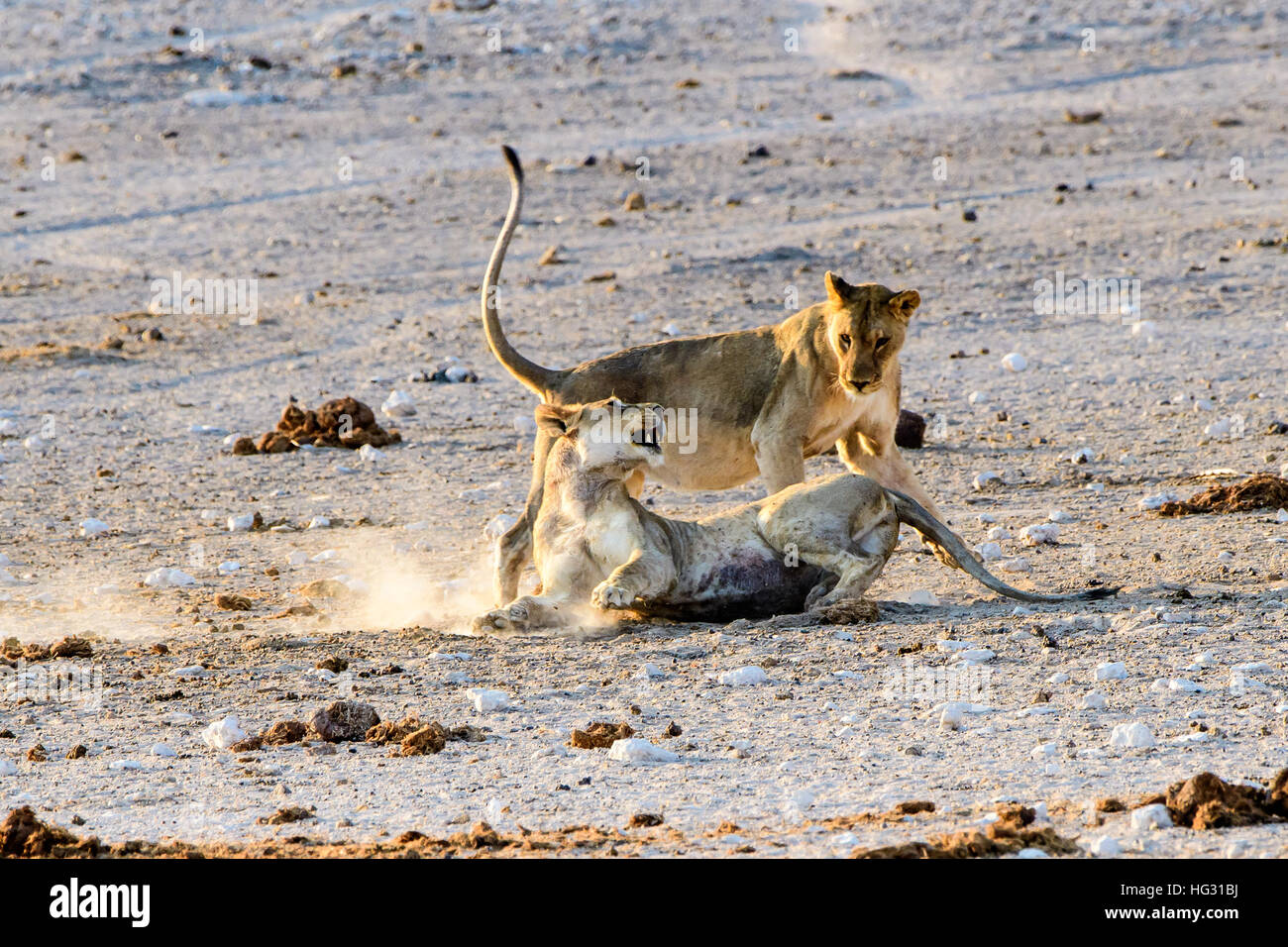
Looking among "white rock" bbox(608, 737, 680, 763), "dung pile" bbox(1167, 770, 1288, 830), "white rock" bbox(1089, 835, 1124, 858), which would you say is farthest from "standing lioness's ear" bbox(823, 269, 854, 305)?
"white rock" bbox(1089, 835, 1124, 858)

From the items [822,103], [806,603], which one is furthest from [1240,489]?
[822,103]

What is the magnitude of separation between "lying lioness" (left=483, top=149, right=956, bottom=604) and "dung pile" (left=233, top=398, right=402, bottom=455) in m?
3.40

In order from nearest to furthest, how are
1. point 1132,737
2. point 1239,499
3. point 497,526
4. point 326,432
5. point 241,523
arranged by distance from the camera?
1. point 1132,737
2. point 1239,499
3. point 497,526
4. point 241,523
5. point 326,432

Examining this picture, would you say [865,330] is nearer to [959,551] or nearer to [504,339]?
[959,551]

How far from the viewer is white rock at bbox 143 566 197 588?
9.56m

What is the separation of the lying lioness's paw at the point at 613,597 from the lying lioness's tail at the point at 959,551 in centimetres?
137

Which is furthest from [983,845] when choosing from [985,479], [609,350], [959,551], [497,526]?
[609,350]

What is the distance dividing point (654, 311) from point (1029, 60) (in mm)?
14164

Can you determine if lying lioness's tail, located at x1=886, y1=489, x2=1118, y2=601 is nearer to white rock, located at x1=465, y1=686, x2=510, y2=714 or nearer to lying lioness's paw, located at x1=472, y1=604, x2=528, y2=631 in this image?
lying lioness's paw, located at x1=472, y1=604, x2=528, y2=631

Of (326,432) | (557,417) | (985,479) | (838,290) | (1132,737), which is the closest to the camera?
(1132,737)

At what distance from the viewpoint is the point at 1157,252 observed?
18047mm

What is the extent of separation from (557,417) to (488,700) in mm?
2050

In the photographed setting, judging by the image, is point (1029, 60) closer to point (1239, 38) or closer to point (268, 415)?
point (1239, 38)

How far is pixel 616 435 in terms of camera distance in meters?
8.34
